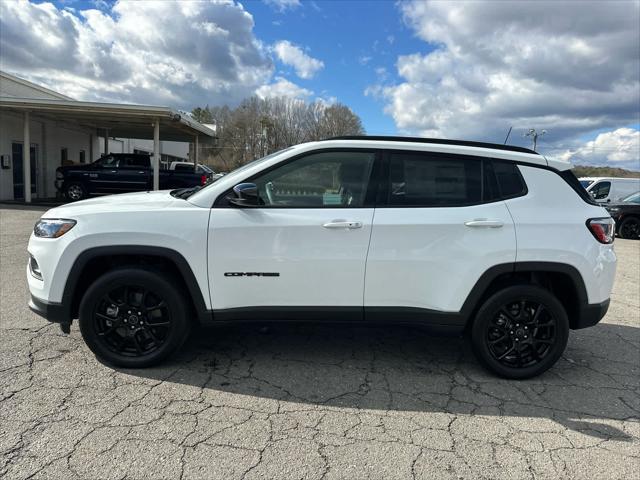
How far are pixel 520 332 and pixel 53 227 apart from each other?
379 centimetres

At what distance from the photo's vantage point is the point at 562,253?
11.8ft

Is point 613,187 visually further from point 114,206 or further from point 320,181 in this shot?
point 114,206

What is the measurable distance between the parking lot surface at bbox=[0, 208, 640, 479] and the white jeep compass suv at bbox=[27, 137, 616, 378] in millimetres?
381

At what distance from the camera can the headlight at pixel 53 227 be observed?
3535 mm

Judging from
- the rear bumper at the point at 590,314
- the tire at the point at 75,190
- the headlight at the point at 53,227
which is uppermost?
the headlight at the point at 53,227

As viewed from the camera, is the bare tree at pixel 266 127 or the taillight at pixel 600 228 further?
the bare tree at pixel 266 127

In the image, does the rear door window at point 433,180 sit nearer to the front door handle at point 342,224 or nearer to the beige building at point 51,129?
the front door handle at point 342,224

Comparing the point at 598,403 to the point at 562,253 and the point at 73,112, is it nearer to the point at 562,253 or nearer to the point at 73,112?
the point at 562,253

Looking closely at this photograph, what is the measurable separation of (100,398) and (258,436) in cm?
121

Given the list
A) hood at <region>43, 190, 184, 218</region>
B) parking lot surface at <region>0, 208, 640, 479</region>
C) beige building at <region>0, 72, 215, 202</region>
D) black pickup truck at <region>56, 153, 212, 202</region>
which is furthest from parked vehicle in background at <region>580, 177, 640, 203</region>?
hood at <region>43, 190, 184, 218</region>

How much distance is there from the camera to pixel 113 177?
1759 centimetres

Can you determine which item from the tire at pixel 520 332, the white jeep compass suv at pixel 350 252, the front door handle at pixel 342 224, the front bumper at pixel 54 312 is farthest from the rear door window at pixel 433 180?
the front bumper at pixel 54 312

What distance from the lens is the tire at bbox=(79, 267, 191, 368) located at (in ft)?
11.6

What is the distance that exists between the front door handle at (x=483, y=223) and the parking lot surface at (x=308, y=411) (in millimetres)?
1273
